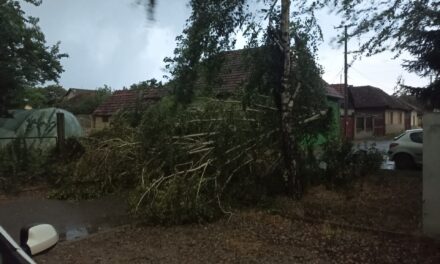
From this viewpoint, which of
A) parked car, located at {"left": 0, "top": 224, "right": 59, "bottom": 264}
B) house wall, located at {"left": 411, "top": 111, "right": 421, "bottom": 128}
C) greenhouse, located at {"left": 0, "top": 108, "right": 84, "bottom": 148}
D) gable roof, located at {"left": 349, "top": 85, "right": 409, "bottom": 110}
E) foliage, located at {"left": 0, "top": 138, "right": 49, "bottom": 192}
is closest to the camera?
parked car, located at {"left": 0, "top": 224, "right": 59, "bottom": 264}

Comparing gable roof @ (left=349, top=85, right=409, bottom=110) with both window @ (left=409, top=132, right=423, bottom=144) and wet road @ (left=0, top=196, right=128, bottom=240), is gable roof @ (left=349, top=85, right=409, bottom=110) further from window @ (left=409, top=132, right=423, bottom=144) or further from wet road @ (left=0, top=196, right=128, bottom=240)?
wet road @ (left=0, top=196, right=128, bottom=240)

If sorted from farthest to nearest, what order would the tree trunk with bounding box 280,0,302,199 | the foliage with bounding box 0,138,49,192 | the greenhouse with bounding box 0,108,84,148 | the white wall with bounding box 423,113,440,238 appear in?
the greenhouse with bounding box 0,108,84,148 → the foliage with bounding box 0,138,49,192 → the tree trunk with bounding box 280,0,302,199 → the white wall with bounding box 423,113,440,238

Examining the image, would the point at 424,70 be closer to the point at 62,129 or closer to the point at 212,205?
the point at 212,205

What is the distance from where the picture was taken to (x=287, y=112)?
898 centimetres

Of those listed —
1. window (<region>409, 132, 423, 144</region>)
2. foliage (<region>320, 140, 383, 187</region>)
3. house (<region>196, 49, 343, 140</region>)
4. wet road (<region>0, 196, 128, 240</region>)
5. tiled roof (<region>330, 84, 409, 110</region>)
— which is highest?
tiled roof (<region>330, 84, 409, 110</region>)

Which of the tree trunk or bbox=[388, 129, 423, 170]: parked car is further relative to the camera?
bbox=[388, 129, 423, 170]: parked car

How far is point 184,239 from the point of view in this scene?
725 centimetres

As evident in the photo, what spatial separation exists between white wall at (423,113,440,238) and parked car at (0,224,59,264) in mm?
5432

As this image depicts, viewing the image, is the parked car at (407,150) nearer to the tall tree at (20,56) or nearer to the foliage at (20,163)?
the foliage at (20,163)

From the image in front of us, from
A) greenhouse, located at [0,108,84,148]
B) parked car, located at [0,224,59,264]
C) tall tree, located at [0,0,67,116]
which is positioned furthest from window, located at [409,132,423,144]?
parked car, located at [0,224,59,264]

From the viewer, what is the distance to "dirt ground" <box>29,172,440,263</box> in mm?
6254

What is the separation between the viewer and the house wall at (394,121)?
49403mm

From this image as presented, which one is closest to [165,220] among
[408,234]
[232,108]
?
[232,108]

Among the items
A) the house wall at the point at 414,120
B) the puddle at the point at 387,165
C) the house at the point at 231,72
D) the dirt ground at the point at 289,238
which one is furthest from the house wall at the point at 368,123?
the dirt ground at the point at 289,238
